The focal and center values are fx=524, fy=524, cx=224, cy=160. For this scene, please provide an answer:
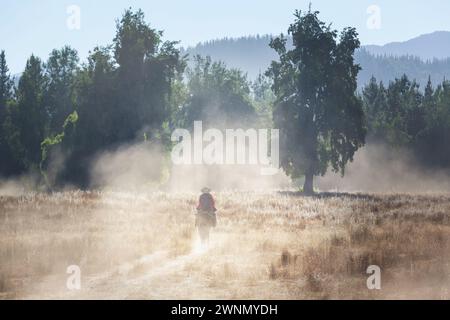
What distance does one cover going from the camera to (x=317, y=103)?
50.9 meters

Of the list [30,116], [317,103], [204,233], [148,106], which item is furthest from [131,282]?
[30,116]

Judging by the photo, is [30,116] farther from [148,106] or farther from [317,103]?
[317,103]

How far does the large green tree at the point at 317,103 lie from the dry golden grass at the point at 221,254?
21744 mm

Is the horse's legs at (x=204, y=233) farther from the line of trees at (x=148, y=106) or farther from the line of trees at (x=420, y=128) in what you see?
the line of trees at (x=420, y=128)

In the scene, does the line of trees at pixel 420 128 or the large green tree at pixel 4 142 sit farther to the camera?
the line of trees at pixel 420 128

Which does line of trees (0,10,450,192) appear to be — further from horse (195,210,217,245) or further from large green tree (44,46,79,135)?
horse (195,210,217,245)

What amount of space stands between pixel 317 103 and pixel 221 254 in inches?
1434

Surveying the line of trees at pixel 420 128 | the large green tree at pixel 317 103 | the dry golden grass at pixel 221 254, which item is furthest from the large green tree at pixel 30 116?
the line of trees at pixel 420 128

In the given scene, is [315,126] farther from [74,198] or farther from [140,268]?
[140,268]

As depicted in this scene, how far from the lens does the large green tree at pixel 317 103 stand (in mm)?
49688

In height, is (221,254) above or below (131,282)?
below

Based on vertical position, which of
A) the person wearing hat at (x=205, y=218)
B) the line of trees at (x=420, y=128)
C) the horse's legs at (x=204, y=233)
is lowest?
the horse's legs at (x=204, y=233)

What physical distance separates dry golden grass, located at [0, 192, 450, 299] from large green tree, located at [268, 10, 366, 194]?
71.3ft
